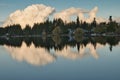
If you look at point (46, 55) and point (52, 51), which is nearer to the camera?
point (46, 55)

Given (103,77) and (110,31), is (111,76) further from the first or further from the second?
(110,31)

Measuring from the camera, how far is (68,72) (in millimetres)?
30859

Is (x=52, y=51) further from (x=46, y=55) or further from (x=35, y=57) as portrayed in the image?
(x=35, y=57)

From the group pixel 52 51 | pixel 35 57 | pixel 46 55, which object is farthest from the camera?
pixel 52 51

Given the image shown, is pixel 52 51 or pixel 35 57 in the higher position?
pixel 35 57

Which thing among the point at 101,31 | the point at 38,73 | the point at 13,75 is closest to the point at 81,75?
the point at 38,73

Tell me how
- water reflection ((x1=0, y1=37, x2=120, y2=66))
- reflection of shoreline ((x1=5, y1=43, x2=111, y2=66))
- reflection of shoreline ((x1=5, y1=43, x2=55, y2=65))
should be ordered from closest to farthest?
reflection of shoreline ((x1=5, y1=43, x2=55, y2=65)) < reflection of shoreline ((x1=5, y1=43, x2=111, y2=66)) < water reflection ((x1=0, y1=37, x2=120, y2=66))

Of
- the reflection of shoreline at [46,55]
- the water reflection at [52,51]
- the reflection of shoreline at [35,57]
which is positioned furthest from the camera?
the water reflection at [52,51]

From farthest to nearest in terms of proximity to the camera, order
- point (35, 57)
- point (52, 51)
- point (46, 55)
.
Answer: point (52, 51) < point (46, 55) < point (35, 57)

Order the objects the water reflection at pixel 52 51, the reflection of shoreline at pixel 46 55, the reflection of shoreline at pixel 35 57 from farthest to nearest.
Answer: the water reflection at pixel 52 51 < the reflection of shoreline at pixel 46 55 < the reflection of shoreline at pixel 35 57

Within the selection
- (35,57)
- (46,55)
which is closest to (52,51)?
(46,55)

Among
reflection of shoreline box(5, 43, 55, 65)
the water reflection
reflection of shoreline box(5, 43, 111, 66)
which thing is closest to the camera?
reflection of shoreline box(5, 43, 55, 65)

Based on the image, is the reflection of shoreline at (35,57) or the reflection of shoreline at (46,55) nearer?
the reflection of shoreline at (35,57)

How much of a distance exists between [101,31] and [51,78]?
165 meters
